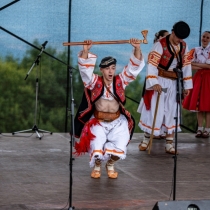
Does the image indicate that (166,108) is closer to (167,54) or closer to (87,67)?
(167,54)

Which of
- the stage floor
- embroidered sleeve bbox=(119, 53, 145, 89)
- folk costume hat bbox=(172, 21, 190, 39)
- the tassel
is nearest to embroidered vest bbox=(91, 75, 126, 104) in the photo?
embroidered sleeve bbox=(119, 53, 145, 89)

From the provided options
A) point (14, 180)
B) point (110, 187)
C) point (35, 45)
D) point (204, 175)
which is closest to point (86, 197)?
point (110, 187)

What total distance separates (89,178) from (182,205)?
2263 millimetres

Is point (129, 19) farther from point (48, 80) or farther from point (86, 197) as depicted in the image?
point (86, 197)

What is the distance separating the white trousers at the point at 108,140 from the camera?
671 centimetres

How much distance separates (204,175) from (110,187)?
4.12ft

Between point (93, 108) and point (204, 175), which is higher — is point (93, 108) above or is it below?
above

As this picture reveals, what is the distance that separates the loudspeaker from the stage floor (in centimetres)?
102

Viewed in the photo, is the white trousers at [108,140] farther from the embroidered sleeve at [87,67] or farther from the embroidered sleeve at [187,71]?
the embroidered sleeve at [187,71]

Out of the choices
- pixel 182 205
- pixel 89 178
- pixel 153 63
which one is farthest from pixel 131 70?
pixel 182 205

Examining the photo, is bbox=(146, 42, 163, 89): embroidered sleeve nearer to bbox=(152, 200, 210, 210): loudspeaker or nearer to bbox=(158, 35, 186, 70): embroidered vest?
bbox=(158, 35, 186, 70): embroidered vest

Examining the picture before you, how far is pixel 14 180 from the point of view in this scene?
6.66 metres

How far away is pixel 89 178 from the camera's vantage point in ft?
22.5

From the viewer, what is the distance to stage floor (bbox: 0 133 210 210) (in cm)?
591
